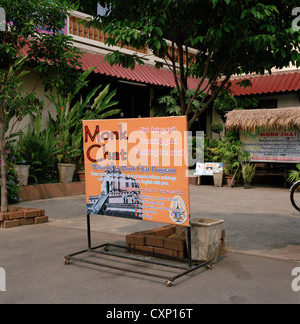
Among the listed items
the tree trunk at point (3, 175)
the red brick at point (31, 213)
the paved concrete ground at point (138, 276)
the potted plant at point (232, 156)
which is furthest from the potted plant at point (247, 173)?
the tree trunk at point (3, 175)

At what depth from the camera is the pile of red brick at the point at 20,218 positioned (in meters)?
7.76

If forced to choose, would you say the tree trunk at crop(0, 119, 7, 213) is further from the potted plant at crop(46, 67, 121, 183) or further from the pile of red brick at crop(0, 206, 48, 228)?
the potted plant at crop(46, 67, 121, 183)

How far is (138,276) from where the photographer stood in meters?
4.86

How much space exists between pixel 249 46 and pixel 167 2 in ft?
4.83

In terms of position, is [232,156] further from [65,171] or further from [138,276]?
[138,276]

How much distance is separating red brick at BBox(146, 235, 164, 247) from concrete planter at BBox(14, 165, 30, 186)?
6.24 m

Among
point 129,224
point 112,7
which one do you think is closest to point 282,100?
point 129,224

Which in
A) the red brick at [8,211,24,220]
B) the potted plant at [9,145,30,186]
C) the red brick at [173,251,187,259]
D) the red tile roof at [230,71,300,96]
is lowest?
the red brick at [173,251,187,259]

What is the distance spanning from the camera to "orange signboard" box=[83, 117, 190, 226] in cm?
487

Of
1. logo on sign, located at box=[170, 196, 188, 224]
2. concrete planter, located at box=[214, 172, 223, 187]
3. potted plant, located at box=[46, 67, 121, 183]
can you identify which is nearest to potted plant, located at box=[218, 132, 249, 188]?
concrete planter, located at box=[214, 172, 223, 187]

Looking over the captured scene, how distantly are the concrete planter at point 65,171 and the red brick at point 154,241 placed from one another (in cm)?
705

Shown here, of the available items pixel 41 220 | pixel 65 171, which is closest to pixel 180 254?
pixel 41 220

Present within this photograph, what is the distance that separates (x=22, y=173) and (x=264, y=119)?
25.2ft
